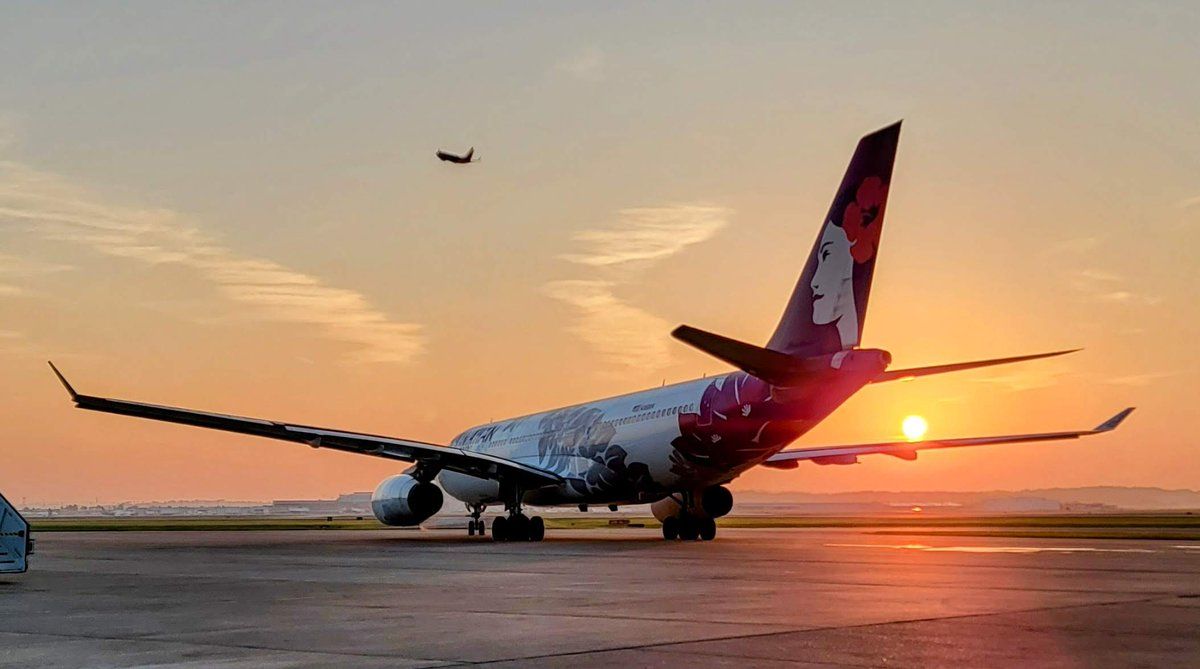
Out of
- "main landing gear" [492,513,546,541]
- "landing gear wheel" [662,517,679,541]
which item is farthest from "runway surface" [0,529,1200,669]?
"main landing gear" [492,513,546,541]

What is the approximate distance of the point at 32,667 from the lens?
9672mm

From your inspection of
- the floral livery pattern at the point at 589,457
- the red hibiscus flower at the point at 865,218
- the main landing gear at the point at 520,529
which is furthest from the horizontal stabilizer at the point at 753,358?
the main landing gear at the point at 520,529

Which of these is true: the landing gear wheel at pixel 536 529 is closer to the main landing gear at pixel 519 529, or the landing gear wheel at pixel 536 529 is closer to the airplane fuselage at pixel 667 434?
the main landing gear at pixel 519 529

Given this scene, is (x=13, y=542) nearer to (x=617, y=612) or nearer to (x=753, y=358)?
(x=617, y=612)

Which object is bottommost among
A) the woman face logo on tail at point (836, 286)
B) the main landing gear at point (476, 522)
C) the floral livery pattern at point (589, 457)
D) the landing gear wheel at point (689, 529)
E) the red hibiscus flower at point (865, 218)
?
the landing gear wheel at point (689, 529)

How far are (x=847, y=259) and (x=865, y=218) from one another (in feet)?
3.14

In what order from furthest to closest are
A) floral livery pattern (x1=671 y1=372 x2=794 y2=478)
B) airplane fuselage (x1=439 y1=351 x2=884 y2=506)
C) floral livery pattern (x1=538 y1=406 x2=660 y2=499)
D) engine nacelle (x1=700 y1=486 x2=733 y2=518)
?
engine nacelle (x1=700 y1=486 x2=733 y2=518) → floral livery pattern (x1=538 y1=406 x2=660 y2=499) → floral livery pattern (x1=671 y1=372 x2=794 y2=478) → airplane fuselage (x1=439 y1=351 x2=884 y2=506)

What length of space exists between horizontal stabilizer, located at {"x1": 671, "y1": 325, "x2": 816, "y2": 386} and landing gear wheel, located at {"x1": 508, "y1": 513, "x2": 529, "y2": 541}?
1173 centimetres

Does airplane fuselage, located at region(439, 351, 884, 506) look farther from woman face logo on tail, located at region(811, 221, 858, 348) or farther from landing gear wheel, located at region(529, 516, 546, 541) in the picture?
landing gear wheel, located at region(529, 516, 546, 541)

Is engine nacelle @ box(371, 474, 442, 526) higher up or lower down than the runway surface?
higher up

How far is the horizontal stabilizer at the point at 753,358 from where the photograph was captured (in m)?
22.6

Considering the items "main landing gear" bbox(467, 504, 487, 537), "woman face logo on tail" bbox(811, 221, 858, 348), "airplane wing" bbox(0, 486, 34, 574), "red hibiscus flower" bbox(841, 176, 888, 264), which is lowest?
"airplane wing" bbox(0, 486, 34, 574)

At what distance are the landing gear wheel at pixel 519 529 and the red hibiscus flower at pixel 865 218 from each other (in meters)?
14.3

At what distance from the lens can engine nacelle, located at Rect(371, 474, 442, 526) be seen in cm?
3941
